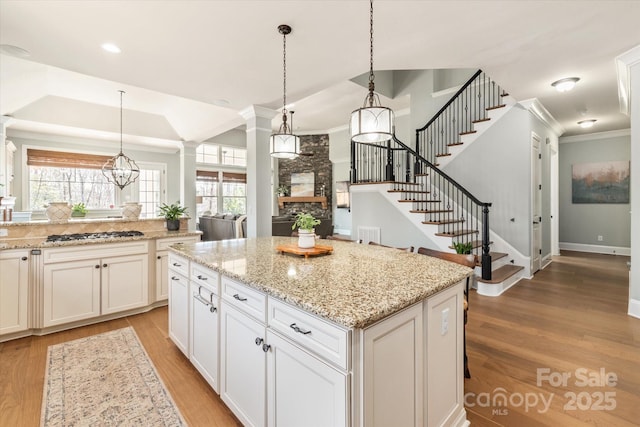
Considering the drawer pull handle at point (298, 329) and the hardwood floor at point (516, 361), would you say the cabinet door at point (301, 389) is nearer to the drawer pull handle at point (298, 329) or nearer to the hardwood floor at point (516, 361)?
the drawer pull handle at point (298, 329)

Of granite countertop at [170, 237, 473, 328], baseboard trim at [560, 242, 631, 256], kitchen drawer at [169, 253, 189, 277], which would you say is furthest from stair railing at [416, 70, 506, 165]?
kitchen drawer at [169, 253, 189, 277]

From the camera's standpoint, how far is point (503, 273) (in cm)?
450

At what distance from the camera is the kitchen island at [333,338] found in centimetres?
111

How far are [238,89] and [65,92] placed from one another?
3.85m

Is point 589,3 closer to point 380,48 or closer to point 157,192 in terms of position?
point 380,48

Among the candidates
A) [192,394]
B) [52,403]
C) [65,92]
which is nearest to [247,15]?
[192,394]

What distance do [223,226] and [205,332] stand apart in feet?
18.5

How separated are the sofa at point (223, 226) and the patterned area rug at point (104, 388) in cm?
419

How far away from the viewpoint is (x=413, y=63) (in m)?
3.18

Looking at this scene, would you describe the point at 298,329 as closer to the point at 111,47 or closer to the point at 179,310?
the point at 179,310

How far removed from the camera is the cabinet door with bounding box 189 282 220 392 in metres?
1.93

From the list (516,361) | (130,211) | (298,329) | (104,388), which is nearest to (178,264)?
(104,388)

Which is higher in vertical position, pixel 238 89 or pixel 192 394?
pixel 238 89

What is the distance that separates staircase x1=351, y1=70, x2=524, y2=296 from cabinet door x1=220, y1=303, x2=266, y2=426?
11.4 feet
